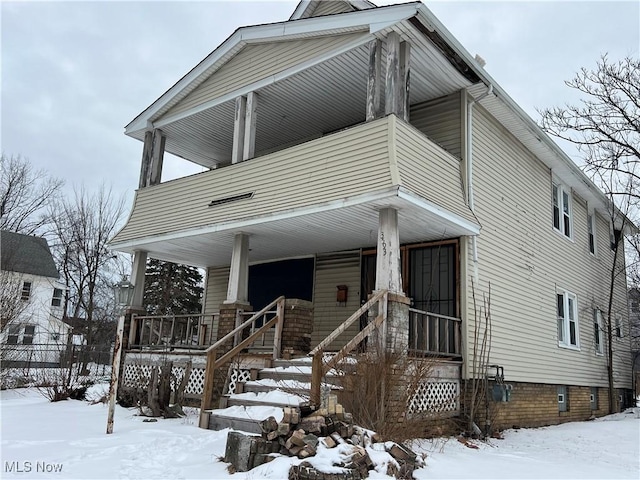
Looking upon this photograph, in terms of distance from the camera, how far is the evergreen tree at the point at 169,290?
1217 inches

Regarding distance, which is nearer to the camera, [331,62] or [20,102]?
[331,62]

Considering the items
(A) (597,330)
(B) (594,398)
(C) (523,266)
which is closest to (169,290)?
(A) (597,330)

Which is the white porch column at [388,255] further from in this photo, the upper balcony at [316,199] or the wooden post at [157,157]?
the wooden post at [157,157]

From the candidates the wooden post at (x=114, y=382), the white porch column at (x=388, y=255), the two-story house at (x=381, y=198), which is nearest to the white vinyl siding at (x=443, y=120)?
the two-story house at (x=381, y=198)

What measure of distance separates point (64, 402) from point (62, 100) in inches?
1450

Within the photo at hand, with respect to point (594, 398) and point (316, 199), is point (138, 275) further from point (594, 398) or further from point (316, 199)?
point (594, 398)

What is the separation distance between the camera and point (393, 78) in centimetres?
938

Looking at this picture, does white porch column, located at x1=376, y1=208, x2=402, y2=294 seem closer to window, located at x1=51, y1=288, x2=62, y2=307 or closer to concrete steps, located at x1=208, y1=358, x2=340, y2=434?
concrete steps, located at x1=208, y1=358, x2=340, y2=434

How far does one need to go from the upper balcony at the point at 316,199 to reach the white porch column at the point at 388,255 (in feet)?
0.78

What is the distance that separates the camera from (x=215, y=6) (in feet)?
71.1

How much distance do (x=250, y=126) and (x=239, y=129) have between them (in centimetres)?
34

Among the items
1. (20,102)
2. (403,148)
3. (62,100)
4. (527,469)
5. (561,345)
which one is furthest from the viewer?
(62,100)

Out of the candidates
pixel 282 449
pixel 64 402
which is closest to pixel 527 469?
pixel 282 449

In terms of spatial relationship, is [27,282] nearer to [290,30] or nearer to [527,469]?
[290,30]
